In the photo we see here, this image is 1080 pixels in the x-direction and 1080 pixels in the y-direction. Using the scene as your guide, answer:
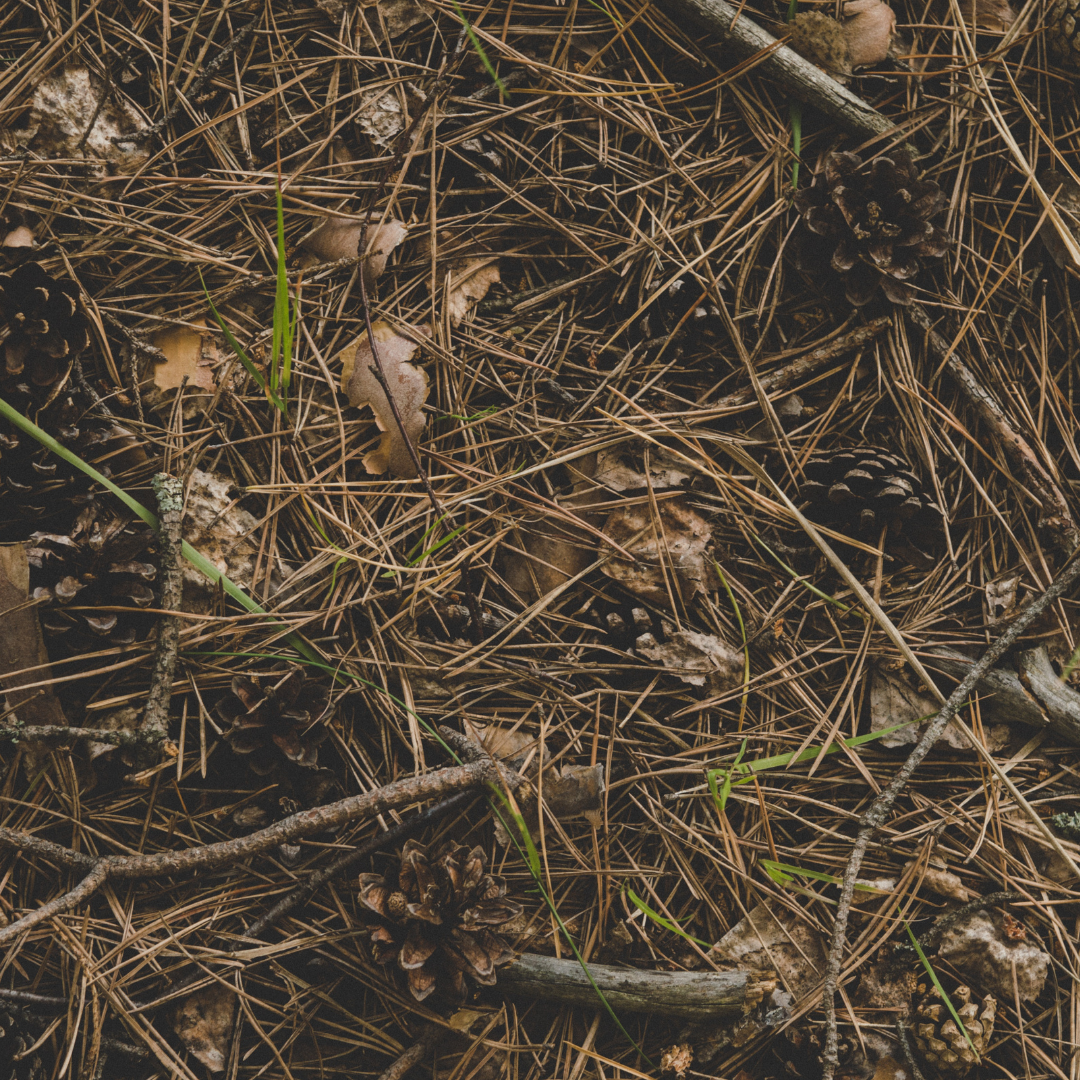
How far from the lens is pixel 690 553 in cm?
184

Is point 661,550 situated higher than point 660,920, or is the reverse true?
point 661,550

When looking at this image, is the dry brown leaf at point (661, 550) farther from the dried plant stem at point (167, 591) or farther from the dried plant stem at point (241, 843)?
the dried plant stem at point (167, 591)

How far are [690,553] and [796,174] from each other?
3.41 feet

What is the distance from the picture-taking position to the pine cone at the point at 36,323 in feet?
5.37

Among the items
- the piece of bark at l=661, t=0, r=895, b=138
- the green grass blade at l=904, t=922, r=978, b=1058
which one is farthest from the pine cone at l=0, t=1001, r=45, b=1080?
the piece of bark at l=661, t=0, r=895, b=138

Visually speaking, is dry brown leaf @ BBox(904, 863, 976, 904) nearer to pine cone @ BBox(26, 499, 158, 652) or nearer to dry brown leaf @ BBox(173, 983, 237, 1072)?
dry brown leaf @ BBox(173, 983, 237, 1072)

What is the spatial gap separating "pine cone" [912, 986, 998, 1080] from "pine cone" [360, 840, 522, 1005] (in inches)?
38.1

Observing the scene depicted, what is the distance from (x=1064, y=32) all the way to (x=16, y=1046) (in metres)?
3.43

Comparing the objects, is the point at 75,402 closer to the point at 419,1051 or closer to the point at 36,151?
the point at 36,151

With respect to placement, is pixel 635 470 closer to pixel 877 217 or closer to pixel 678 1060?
pixel 877 217

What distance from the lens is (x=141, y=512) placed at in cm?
169

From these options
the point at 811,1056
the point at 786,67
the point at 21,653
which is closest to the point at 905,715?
the point at 811,1056

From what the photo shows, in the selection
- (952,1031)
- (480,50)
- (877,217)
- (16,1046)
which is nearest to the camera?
(16,1046)

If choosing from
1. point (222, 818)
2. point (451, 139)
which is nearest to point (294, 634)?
point (222, 818)
